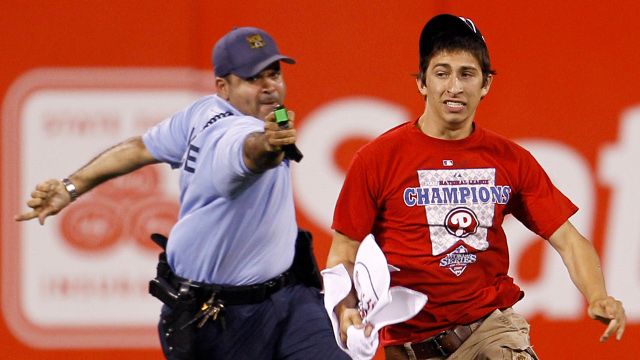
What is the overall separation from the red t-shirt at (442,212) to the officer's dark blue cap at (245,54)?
97 cm

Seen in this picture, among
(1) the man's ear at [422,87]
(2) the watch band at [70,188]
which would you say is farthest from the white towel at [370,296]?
(2) the watch band at [70,188]

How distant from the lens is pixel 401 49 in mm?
5371

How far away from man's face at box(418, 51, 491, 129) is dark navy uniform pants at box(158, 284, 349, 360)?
997 mm

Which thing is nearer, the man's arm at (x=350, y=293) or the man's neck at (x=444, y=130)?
the man's arm at (x=350, y=293)

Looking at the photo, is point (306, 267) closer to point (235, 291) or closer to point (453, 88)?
point (235, 291)

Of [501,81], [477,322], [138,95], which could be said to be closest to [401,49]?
[501,81]

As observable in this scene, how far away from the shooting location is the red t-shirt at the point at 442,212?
3.53 meters

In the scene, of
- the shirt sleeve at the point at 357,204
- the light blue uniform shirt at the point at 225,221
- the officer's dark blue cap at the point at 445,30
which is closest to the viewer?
the shirt sleeve at the point at 357,204

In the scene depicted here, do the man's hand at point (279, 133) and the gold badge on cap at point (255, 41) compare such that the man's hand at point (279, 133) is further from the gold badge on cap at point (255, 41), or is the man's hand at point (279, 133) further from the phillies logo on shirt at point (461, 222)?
the gold badge on cap at point (255, 41)

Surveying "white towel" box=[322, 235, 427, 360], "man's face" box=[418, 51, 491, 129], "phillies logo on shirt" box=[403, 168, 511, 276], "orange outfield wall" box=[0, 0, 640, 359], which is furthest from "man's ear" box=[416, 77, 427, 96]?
"orange outfield wall" box=[0, 0, 640, 359]

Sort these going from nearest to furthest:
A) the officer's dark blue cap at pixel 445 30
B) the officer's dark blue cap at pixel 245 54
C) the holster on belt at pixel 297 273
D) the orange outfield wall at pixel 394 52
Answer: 1. the officer's dark blue cap at pixel 445 30
2. the holster on belt at pixel 297 273
3. the officer's dark blue cap at pixel 245 54
4. the orange outfield wall at pixel 394 52

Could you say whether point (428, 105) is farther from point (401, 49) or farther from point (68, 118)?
point (68, 118)

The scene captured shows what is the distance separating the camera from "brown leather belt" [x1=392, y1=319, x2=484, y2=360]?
3549 mm

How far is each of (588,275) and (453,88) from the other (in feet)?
2.14
